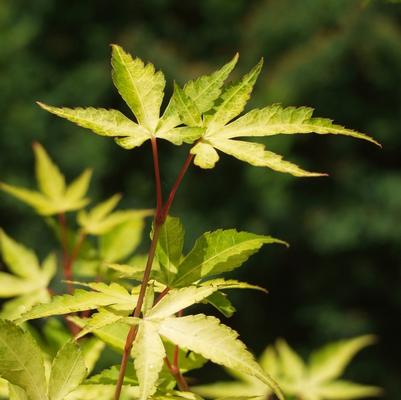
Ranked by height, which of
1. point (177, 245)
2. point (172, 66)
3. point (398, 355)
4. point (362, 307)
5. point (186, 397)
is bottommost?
point (186, 397)

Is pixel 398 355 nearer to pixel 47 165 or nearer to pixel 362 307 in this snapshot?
pixel 362 307

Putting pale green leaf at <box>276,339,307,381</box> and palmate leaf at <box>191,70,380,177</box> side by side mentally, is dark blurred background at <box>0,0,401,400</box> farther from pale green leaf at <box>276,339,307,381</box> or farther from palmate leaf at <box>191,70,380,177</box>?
palmate leaf at <box>191,70,380,177</box>

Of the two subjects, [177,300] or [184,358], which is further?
[184,358]

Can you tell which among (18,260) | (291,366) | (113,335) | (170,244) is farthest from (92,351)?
(291,366)

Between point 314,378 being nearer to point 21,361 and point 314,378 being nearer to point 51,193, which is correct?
point 51,193

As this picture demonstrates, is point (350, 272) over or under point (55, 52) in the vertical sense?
under

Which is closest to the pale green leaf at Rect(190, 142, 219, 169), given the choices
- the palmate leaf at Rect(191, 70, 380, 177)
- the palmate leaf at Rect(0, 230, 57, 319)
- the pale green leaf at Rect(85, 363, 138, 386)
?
the palmate leaf at Rect(191, 70, 380, 177)

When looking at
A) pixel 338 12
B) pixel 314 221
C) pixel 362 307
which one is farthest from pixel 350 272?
pixel 338 12
